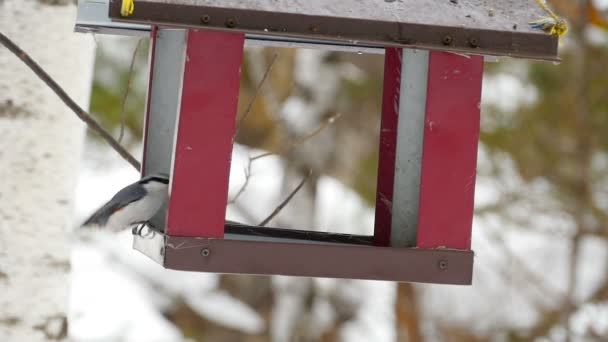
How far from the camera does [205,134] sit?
5.48 ft

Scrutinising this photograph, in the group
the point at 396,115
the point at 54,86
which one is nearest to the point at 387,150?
the point at 396,115

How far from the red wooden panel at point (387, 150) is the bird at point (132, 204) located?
0.50m

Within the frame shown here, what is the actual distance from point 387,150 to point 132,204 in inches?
24.2

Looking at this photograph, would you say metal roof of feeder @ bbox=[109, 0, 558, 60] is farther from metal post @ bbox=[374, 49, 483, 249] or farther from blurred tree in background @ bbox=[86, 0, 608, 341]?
blurred tree in background @ bbox=[86, 0, 608, 341]

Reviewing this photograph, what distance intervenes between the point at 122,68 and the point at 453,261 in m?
3.81

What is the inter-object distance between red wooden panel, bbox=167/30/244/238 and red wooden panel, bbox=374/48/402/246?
0.42 m

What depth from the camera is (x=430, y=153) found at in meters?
1.78

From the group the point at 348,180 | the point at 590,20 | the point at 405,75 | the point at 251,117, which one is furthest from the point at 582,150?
the point at 405,75

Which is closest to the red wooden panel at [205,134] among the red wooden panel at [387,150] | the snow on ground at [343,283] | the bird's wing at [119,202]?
the bird's wing at [119,202]

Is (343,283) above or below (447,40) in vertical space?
below

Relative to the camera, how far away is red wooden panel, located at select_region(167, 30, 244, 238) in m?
1.65

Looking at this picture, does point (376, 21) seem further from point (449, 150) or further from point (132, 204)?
point (132, 204)

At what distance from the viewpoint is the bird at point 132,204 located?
171 cm

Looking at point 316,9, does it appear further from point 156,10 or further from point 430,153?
point 430,153
